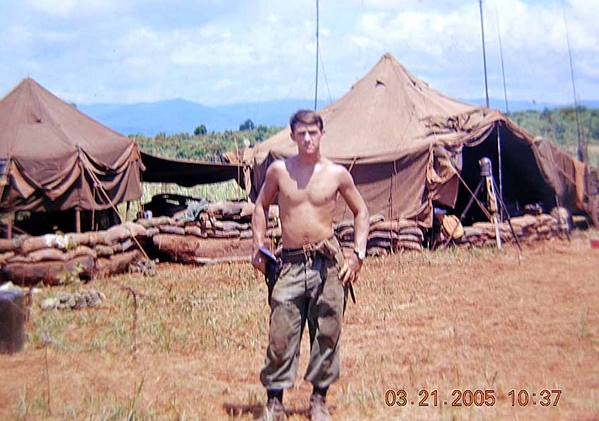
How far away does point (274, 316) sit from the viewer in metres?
4.71

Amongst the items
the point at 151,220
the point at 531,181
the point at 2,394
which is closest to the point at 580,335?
the point at 2,394

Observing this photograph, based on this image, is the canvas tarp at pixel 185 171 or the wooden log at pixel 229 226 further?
the canvas tarp at pixel 185 171

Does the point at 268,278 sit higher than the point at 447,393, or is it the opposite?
the point at 268,278

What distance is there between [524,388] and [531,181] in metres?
11.6

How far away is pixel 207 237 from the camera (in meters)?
Result: 13.2

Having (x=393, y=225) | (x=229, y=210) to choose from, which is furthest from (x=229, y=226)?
(x=393, y=225)

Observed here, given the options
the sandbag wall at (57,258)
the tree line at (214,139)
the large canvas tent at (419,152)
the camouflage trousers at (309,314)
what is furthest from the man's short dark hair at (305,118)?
the tree line at (214,139)

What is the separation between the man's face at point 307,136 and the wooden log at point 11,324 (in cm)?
329

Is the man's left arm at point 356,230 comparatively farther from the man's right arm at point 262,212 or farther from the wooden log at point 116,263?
the wooden log at point 116,263

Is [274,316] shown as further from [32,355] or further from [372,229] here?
[372,229]

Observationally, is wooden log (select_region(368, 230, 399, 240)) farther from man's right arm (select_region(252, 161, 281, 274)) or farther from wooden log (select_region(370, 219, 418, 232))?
man's right arm (select_region(252, 161, 281, 274))

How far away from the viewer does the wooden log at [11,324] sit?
667cm

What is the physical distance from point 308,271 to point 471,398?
1.42 m

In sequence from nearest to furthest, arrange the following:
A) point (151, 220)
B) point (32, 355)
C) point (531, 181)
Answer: point (32, 355) → point (151, 220) → point (531, 181)
